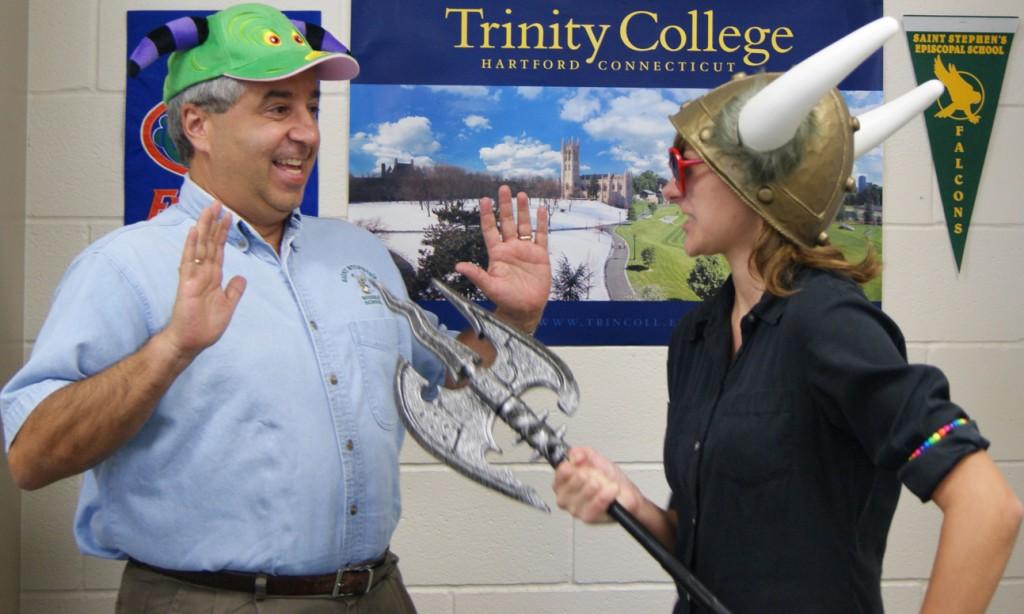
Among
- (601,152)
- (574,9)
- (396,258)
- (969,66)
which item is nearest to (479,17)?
(574,9)

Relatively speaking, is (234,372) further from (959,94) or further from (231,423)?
(959,94)

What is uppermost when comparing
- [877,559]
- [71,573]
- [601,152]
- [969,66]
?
[969,66]

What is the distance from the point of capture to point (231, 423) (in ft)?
5.62

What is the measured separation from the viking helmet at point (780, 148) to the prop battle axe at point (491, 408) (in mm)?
390

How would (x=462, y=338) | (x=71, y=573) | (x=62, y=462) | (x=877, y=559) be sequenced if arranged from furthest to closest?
(x=71, y=573) < (x=462, y=338) < (x=62, y=462) < (x=877, y=559)

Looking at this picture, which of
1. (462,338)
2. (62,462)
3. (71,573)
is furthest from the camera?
(71,573)

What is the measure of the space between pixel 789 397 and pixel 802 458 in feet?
0.27

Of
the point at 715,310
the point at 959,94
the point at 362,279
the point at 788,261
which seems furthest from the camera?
the point at 959,94

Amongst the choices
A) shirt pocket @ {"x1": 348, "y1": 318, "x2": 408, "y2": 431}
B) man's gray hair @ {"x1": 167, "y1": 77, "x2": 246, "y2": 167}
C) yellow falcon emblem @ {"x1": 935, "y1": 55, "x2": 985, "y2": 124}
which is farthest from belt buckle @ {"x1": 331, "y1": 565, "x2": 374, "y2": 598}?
yellow falcon emblem @ {"x1": 935, "y1": 55, "x2": 985, "y2": 124}

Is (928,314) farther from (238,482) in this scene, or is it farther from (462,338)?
(238,482)

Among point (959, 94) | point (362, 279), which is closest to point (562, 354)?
point (362, 279)

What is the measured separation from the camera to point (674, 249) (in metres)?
2.68

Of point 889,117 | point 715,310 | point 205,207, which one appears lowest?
point 715,310

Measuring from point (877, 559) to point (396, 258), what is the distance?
4.86 feet
